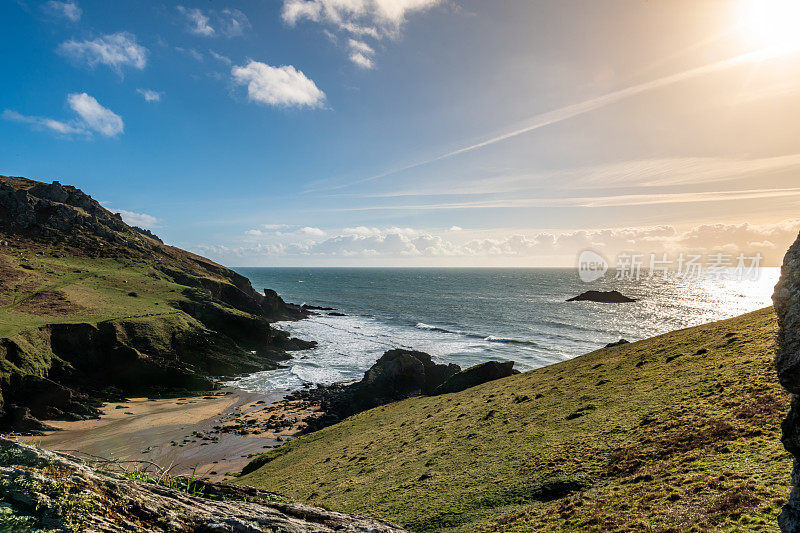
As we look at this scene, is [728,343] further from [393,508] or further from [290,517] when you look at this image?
[290,517]

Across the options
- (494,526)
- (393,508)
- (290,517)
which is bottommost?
(393,508)

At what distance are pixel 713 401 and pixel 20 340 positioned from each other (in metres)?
69.0

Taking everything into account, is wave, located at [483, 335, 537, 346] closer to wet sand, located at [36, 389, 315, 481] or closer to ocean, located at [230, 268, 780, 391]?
ocean, located at [230, 268, 780, 391]

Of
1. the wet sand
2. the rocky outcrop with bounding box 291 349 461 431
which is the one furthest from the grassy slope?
the rocky outcrop with bounding box 291 349 461 431

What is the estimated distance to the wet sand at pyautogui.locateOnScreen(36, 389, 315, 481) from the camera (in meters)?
36.2

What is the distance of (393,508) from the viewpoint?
18438 millimetres

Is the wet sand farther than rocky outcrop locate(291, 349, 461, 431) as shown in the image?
No

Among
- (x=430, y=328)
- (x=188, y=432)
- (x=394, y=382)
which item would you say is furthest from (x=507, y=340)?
(x=188, y=432)

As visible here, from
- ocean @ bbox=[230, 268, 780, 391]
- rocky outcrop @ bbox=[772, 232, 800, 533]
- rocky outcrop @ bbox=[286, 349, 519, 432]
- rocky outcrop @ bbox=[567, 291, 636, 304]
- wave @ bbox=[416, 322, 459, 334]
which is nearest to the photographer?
rocky outcrop @ bbox=[772, 232, 800, 533]

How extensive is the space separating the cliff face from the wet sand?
3.91 m

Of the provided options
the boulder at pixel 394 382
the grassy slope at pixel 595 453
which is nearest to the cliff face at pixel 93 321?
the boulder at pixel 394 382

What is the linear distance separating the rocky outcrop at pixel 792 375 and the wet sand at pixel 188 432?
1415 inches

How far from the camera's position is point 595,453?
60.9 ft

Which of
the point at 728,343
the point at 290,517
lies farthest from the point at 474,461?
the point at 728,343
